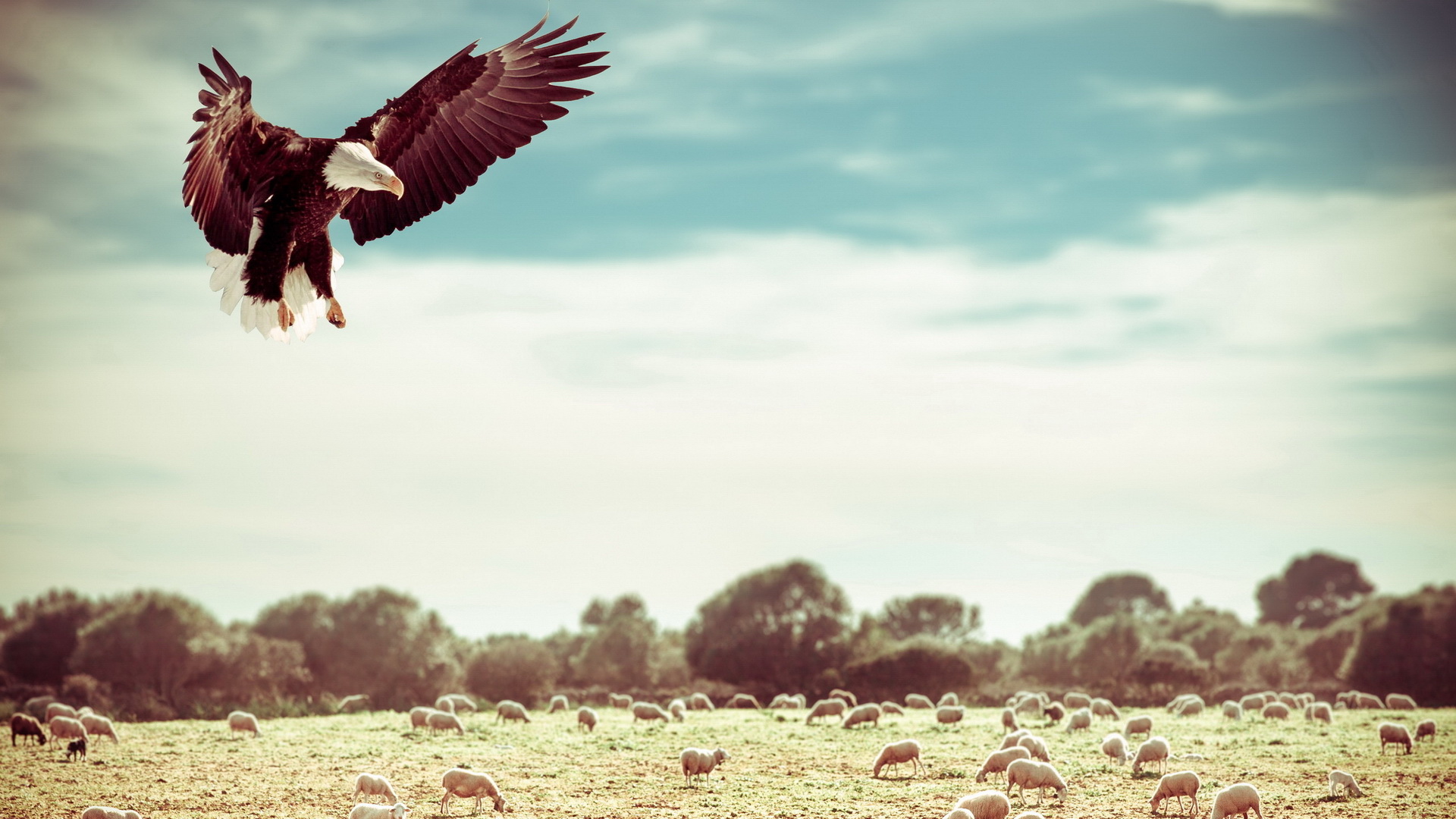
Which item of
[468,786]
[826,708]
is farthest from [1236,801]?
[826,708]

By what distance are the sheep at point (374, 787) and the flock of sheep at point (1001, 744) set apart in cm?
2

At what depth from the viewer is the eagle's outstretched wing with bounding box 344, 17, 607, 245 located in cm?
824

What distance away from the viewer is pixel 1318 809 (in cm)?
1686

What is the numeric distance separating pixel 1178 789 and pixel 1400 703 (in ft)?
99.7

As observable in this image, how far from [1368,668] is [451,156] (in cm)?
5888

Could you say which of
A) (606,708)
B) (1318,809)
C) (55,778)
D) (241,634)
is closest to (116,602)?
(241,634)

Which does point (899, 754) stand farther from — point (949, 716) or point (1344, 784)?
point (949, 716)

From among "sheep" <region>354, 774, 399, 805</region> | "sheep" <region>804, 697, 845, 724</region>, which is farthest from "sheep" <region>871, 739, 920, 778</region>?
"sheep" <region>804, 697, 845, 724</region>

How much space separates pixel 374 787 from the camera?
17.4 m

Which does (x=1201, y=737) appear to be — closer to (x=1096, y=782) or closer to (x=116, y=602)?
(x=1096, y=782)

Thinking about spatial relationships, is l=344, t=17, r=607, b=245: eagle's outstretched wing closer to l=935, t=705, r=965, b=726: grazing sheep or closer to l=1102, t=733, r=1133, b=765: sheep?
l=1102, t=733, r=1133, b=765: sheep

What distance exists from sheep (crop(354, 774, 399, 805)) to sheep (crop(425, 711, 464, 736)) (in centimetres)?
1012

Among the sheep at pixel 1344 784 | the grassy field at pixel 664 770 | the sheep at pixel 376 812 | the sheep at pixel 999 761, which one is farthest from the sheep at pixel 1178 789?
the sheep at pixel 376 812

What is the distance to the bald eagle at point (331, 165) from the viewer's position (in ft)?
23.3
